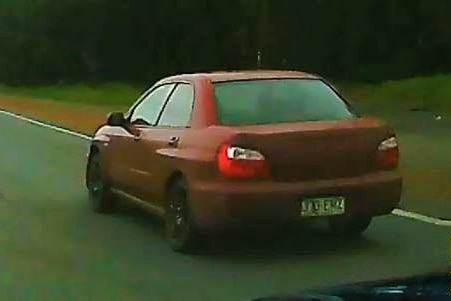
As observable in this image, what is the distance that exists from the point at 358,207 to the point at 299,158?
27.9 inches

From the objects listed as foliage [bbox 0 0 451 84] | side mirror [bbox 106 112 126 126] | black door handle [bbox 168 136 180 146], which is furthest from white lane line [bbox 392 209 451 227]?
foliage [bbox 0 0 451 84]

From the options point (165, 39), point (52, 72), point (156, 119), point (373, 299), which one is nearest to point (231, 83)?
point (156, 119)

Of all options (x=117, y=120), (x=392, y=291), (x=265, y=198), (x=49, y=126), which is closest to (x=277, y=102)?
(x=265, y=198)

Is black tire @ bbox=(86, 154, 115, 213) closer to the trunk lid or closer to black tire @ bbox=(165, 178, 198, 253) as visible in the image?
black tire @ bbox=(165, 178, 198, 253)

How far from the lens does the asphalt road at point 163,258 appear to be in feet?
28.6

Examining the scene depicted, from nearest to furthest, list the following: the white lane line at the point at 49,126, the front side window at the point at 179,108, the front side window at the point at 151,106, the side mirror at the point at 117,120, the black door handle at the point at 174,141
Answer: the black door handle at the point at 174,141
the front side window at the point at 179,108
the front side window at the point at 151,106
the side mirror at the point at 117,120
the white lane line at the point at 49,126

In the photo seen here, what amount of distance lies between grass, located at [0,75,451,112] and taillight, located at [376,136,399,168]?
74.7ft

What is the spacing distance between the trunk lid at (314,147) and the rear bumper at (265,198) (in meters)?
0.08

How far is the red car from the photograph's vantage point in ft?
31.3

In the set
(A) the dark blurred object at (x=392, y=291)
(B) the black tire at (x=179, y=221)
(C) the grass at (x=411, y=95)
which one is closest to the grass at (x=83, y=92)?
(C) the grass at (x=411, y=95)

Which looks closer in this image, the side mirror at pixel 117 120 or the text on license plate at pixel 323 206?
the text on license plate at pixel 323 206

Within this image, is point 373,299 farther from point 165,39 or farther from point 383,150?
point 165,39

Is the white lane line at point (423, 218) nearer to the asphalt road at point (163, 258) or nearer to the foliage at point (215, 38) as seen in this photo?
the asphalt road at point (163, 258)

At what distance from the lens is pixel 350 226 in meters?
10.8
